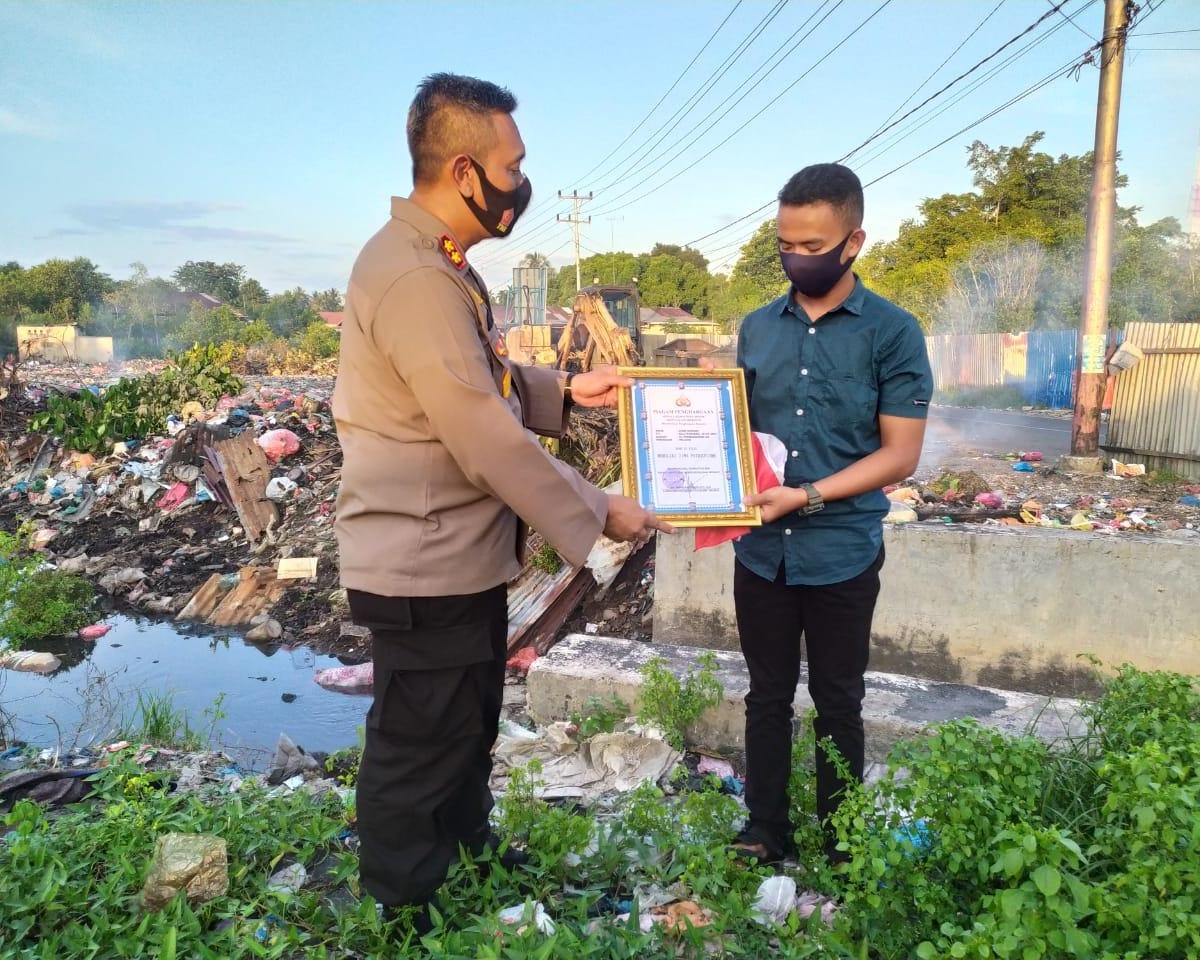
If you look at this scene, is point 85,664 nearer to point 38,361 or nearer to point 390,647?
point 390,647

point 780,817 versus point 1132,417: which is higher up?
point 1132,417

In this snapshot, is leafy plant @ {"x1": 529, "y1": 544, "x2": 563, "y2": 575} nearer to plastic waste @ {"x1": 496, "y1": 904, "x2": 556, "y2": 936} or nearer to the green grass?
the green grass

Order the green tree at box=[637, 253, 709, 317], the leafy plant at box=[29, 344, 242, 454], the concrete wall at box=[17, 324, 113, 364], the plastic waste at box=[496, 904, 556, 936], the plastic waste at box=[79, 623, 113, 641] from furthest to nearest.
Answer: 1. the green tree at box=[637, 253, 709, 317]
2. the concrete wall at box=[17, 324, 113, 364]
3. the leafy plant at box=[29, 344, 242, 454]
4. the plastic waste at box=[79, 623, 113, 641]
5. the plastic waste at box=[496, 904, 556, 936]

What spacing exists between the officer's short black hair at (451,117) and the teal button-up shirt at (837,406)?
1.03 metres

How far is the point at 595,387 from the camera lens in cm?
268

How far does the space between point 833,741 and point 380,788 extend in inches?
50.9

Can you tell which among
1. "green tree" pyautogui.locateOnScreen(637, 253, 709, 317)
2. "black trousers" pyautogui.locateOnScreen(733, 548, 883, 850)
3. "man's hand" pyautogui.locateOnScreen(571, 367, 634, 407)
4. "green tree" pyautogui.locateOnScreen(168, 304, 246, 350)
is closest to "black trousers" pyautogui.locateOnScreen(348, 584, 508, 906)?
"man's hand" pyautogui.locateOnScreen(571, 367, 634, 407)

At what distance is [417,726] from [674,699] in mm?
1714

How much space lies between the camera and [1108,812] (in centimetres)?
176

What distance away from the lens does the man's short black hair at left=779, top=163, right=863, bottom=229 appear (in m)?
2.33

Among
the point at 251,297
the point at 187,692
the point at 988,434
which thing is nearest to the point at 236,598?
the point at 187,692

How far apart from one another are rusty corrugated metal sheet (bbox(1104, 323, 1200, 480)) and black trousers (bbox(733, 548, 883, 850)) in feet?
26.6

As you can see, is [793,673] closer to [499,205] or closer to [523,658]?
[499,205]

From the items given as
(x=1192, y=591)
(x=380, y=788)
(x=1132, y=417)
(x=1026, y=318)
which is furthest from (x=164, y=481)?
(x=1026, y=318)
